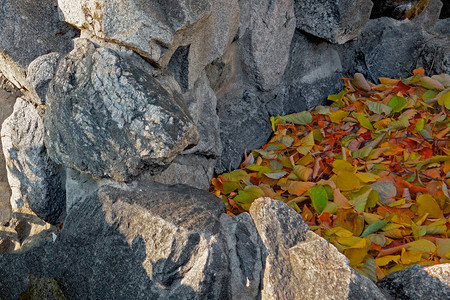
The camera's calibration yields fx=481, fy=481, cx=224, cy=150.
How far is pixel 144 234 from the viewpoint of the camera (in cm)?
123

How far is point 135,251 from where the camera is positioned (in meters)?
1.22

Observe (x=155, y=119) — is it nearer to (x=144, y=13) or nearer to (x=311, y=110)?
(x=144, y=13)

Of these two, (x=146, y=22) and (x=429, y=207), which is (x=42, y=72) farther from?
(x=429, y=207)

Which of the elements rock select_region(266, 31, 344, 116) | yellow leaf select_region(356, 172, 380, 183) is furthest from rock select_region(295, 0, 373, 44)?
yellow leaf select_region(356, 172, 380, 183)

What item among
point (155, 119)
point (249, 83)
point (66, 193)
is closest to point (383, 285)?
point (155, 119)

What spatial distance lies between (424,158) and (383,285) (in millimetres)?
713

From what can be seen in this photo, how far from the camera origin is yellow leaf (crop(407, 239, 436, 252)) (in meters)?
1.35

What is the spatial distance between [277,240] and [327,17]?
1.32 metres

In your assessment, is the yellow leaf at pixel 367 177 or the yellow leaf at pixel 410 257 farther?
the yellow leaf at pixel 367 177

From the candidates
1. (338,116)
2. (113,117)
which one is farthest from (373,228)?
(113,117)

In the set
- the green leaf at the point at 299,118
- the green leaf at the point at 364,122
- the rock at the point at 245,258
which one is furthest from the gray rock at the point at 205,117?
the green leaf at the point at 364,122

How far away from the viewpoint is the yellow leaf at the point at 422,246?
1349mm

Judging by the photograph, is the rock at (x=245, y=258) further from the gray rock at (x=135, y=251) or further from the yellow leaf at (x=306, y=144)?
the yellow leaf at (x=306, y=144)

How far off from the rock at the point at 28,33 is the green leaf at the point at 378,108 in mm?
1210
